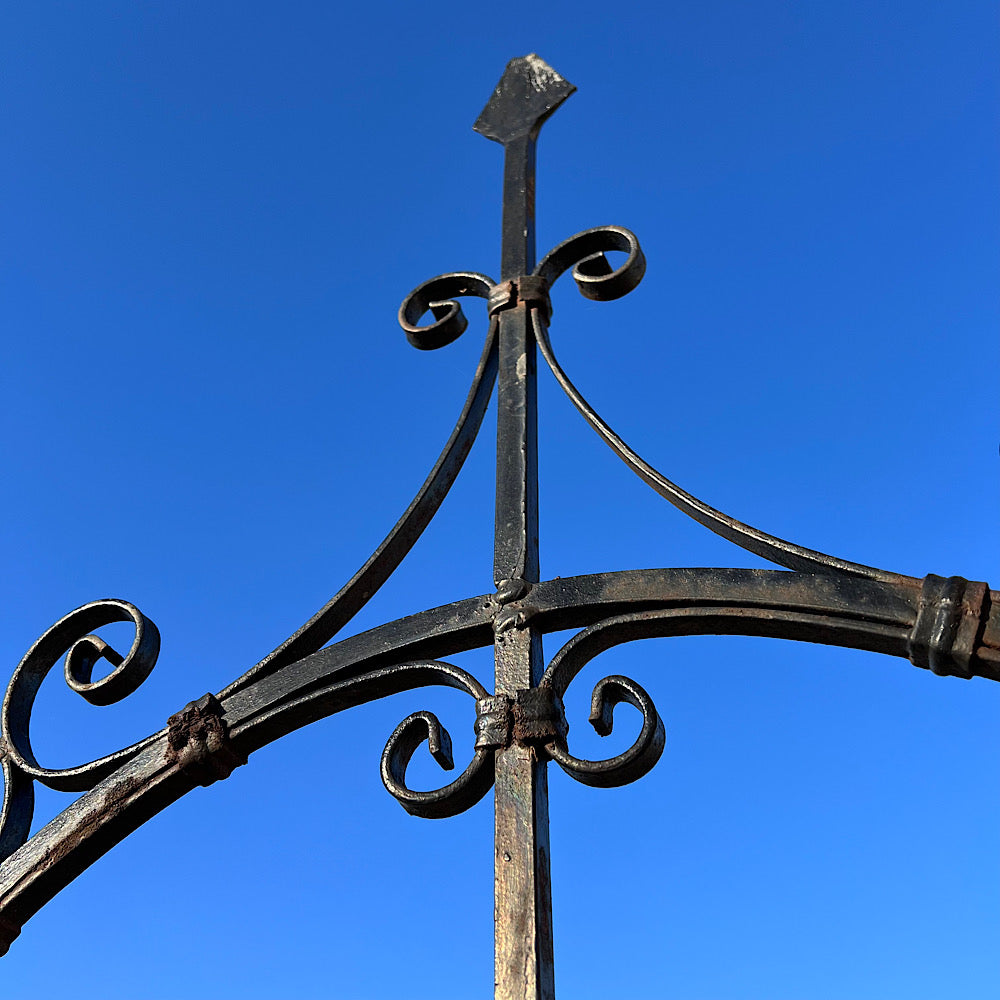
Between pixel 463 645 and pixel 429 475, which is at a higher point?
pixel 429 475

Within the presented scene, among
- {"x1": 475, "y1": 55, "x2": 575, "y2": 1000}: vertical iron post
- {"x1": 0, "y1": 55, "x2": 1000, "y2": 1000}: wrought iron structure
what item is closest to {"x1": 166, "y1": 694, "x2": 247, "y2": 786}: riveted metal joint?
{"x1": 0, "y1": 55, "x2": 1000, "y2": 1000}: wrought iron structure

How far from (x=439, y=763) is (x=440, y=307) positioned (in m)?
0.67

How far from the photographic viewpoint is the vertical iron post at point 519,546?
3.77 feet

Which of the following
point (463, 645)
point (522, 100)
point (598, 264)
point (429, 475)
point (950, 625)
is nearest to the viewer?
point (950, 625)

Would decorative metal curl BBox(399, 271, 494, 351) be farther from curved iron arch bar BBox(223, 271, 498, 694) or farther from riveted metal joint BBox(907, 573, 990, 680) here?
riveted metal joint BBox(907, 573, 990, 680)

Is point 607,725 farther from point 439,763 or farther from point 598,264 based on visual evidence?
point 598,264

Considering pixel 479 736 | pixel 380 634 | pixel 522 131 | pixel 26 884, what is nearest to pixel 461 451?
pixel 380 634

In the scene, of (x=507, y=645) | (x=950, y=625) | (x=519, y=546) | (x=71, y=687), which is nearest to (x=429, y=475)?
(x=519, y=546)

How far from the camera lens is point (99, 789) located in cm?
141

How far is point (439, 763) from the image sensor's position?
127cm

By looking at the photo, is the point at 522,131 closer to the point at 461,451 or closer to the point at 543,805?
the point at 461,451

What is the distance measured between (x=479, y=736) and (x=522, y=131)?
0.96 m

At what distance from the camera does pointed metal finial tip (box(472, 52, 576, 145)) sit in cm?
181

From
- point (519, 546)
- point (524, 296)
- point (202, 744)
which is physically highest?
point (524, 296)
